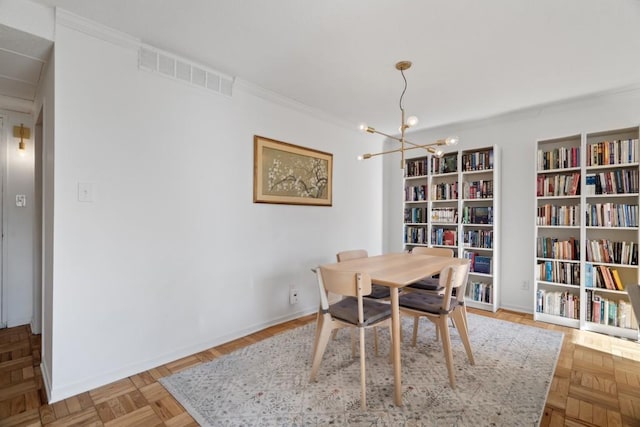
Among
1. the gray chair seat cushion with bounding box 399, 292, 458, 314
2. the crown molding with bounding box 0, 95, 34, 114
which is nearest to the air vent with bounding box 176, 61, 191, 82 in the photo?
the crown molding with bounding box 0, 95, 34, 114

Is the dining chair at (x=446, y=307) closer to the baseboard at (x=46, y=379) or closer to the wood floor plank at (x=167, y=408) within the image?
the wood floor plank at (x=167, y=408)

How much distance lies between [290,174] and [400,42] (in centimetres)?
164

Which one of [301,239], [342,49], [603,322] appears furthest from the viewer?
[301,239]

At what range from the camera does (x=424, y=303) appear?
2.24m

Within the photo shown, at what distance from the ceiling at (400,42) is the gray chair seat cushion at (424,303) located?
A: 1.88 meters

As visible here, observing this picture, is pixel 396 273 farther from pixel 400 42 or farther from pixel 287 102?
pixel 287 102

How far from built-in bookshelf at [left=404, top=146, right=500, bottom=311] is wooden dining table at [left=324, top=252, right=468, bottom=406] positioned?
49.0 inches

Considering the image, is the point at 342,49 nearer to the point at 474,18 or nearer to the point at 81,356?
the point at 474,18

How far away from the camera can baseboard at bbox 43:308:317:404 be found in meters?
1.89

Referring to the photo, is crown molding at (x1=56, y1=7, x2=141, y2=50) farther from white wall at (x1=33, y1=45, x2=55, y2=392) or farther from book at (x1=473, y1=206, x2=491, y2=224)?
book at (x1=473, y1=206, x2=491, y2=224)

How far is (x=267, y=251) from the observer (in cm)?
307

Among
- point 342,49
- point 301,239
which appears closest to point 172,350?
point 301,239

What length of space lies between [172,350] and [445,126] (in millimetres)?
4095

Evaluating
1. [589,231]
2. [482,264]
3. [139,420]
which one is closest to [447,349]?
[139,420]
